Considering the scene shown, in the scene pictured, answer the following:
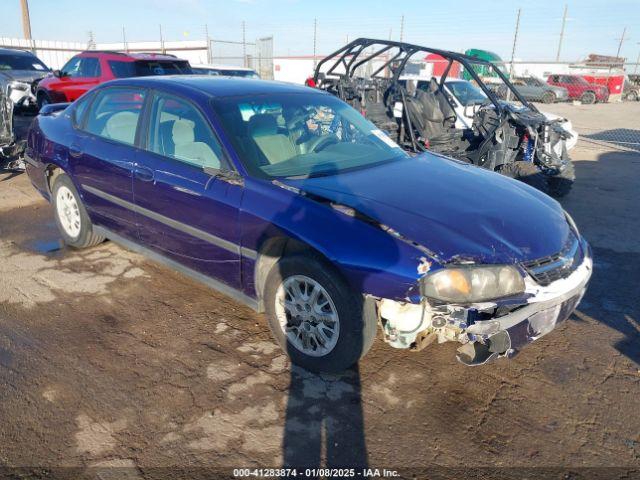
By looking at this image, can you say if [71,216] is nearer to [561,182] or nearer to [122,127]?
[122,127]

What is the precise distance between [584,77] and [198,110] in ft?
98.1

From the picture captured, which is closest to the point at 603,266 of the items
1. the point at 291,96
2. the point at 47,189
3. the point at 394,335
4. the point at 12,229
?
the point at 394,335

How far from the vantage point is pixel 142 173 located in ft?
11.6

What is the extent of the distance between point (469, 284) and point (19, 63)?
14.2 m

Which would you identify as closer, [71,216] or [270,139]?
[270,139]

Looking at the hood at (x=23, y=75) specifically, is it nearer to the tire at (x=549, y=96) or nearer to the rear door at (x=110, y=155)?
the rear door at (x=110, y=155)

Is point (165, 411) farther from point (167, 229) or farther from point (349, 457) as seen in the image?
point (167, 229)

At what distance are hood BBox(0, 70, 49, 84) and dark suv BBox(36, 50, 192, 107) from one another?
1.23 metres

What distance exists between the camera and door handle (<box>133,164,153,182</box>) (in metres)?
3.49

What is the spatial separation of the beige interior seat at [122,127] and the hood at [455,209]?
4.98 feet

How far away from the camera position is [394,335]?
2.71m

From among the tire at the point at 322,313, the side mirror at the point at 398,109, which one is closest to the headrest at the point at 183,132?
the tire at the point at 322,313

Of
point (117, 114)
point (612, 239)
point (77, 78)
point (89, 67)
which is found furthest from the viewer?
point (77, 78)

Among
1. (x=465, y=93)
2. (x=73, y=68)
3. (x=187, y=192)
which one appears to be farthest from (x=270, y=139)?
(x=73, y=68)
